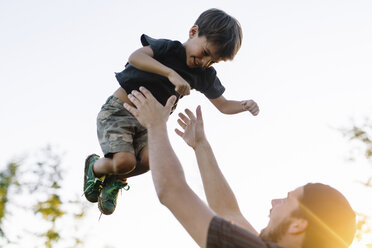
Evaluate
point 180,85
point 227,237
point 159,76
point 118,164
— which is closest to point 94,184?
point 118,164

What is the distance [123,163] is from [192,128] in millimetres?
610

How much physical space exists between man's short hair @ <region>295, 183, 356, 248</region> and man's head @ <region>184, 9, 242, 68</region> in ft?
4.52

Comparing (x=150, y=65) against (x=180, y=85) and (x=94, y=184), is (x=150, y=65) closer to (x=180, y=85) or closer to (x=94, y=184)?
(x=180, y=85)

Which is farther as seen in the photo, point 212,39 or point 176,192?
point 212,39

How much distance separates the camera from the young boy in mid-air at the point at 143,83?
3.42 metres

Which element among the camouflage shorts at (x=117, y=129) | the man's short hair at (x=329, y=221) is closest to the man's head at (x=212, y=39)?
the camouflage shorts at (x=117, y=129)

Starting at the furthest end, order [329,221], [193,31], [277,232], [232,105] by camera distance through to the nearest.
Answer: [232,105]
[193,31]
[277,232]
[329,221]

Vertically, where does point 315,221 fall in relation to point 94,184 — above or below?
below

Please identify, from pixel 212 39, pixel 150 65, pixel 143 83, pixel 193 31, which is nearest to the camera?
pixel 150 65

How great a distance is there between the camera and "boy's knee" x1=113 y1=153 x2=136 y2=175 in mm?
3438

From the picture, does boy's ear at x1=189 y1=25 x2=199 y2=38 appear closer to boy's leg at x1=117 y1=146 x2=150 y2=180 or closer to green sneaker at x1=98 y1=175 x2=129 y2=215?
boy's leg at x1=117 y1=146 x2=150 y2=180

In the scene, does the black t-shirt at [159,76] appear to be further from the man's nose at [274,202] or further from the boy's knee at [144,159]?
the man's nose at [274,202]

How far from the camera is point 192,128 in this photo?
352 cm

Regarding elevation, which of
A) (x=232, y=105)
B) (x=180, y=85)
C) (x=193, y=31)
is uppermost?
(x=193, y=31)
